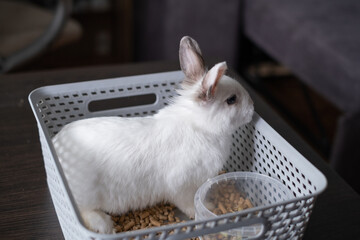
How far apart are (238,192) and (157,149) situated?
0.52 ft

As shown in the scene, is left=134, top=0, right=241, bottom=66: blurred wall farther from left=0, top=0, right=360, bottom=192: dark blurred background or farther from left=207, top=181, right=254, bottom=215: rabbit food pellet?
left=207, top=181, right=254, bottom=215: rabbit food pellet

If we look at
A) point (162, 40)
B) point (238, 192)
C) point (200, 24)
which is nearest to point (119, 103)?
point (238, 192)

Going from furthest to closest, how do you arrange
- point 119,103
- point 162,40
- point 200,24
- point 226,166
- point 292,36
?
point 162,40 → point 200,24 → point 292,36 → point 119,103 → point 226,166

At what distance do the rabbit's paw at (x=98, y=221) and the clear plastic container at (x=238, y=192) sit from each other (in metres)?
0.14

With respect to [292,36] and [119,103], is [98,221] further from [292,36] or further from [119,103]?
[292,36]

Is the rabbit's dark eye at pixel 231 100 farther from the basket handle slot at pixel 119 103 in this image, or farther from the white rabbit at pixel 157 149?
the basket handle slot at pixel 119 103

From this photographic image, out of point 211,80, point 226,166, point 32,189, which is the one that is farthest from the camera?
point 226,166

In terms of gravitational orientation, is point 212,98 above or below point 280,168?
above

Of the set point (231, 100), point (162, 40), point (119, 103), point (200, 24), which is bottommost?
point (162, 40)

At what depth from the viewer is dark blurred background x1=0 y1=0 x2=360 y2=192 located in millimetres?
1869

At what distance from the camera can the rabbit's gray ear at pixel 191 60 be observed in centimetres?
79

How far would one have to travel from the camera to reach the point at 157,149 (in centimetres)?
77

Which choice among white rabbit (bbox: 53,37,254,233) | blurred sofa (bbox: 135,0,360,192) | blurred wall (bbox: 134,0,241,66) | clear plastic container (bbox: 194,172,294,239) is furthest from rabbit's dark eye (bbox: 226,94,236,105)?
blurred wall (bbox: 134,0,241,66)

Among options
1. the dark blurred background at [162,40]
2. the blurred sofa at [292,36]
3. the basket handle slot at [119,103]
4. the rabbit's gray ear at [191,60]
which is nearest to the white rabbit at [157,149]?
the rabbit's gray ear at [191,60]
